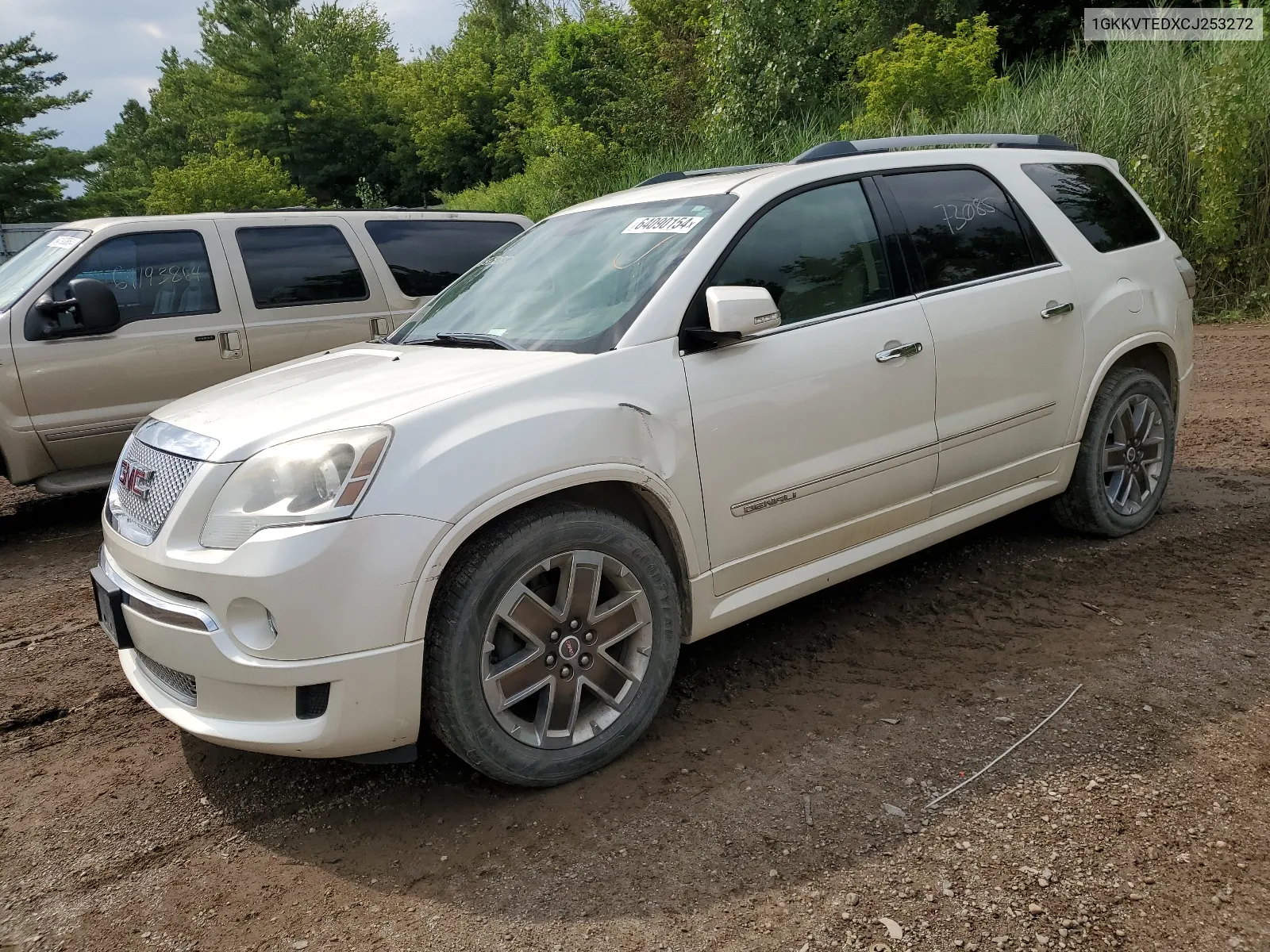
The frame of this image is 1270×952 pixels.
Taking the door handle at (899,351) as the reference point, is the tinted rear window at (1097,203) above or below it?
above

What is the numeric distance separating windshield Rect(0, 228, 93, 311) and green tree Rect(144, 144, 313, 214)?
73.8 ft

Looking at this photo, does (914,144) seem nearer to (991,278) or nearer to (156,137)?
(991,278)

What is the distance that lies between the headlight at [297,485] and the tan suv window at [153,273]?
4.27 metres

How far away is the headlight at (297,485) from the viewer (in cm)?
273

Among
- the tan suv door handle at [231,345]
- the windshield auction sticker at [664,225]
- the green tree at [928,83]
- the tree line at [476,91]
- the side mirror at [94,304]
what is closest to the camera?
the windshield auction sticker at [664,225]

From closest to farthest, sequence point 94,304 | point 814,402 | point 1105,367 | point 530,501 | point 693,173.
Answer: point 530,501 → point 814,402 → point 693,173 → point 1105,367 → point 94,304

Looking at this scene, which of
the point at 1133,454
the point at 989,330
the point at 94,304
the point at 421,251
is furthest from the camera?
the point at 421,251

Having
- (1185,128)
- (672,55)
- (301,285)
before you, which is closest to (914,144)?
(301,285)

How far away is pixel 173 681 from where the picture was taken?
306cm

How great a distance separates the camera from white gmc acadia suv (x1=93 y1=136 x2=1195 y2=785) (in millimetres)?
2760

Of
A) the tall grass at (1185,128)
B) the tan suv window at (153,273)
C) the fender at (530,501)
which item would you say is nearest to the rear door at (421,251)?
the tan suv window at (153,273)

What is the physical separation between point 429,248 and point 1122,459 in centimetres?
496

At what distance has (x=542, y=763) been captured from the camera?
3.03 meters

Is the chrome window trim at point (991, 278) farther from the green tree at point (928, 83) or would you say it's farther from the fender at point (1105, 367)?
the green tree at point (928, 83)
